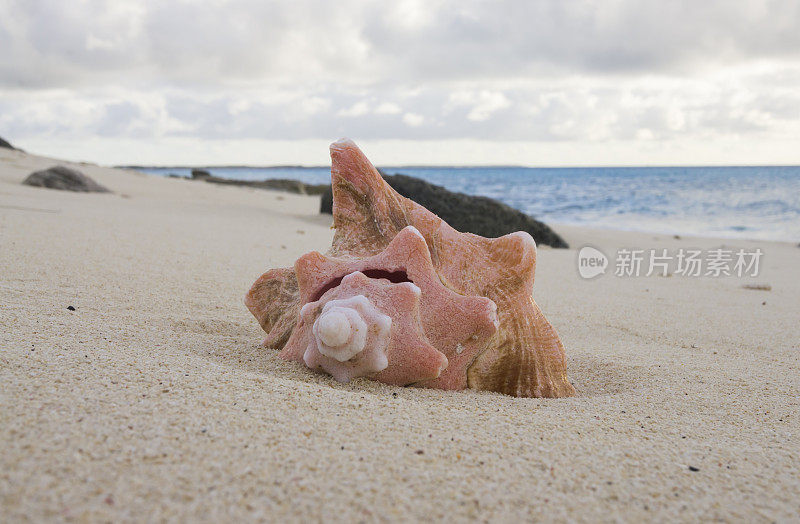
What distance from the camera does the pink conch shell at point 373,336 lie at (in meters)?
1.95

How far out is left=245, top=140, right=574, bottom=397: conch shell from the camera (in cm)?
215

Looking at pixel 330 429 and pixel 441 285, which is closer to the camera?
pixel 330 429

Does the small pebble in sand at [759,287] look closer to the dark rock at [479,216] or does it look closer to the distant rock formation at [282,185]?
the dark rock at [479,216]

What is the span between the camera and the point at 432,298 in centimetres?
215

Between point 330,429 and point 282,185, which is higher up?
point 282,185

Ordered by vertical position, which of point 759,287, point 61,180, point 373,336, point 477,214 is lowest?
point 759,287

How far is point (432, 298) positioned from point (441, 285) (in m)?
0.07

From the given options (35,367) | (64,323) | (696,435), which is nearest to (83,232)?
(64,323)

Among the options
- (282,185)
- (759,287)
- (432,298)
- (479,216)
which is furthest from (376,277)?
(282,185)

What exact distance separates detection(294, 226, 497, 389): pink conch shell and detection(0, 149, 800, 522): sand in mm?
146

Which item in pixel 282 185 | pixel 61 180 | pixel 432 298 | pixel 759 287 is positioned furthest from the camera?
pixel 282 185

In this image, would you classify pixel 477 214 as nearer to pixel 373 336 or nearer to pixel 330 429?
pixel 373 336

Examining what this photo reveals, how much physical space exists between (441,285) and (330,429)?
77cm

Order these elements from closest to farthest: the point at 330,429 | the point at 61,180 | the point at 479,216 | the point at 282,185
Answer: the point at 330,429, the point at 479,216, the point at 61,180, the point at 282,185
